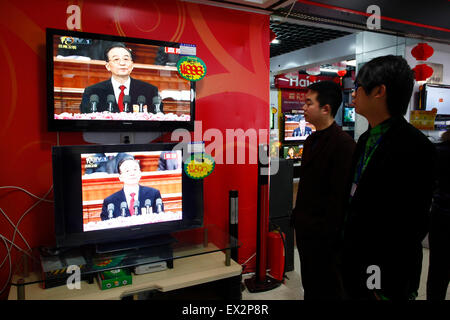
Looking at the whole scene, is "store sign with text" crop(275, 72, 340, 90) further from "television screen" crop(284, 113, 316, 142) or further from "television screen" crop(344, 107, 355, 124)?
"television screen" crop(344, 107, 355, 124)

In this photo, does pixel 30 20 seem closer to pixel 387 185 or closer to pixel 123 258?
pixel 123 258

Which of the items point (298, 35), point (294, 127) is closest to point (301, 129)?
point (294, 127)

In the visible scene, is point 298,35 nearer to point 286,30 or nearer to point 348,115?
point 286,30

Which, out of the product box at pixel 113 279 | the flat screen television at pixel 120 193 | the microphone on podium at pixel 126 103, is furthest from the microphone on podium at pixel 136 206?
the microphone on podium at pixel 126 103

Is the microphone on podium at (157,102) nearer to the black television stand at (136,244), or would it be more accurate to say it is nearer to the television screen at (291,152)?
the black television stand at (136,244)

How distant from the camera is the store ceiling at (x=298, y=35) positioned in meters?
5.15

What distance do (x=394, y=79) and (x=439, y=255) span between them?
1.79 meters

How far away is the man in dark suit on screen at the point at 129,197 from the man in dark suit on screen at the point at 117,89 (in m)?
0.44

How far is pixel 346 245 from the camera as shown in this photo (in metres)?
1.34

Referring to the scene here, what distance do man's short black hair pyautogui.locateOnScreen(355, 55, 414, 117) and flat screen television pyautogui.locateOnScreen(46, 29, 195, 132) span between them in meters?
1.58

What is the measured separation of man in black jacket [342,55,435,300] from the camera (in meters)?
1.20

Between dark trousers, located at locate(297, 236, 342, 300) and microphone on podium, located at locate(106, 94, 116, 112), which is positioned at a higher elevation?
microphone on podium, located at locate(106, 94, 116, 112)

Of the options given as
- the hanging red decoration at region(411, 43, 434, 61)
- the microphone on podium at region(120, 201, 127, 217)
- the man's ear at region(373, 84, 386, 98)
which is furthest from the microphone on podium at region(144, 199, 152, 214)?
the hanging red decoration at region(411, 43, 434, 61)

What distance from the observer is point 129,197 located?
2.29m
